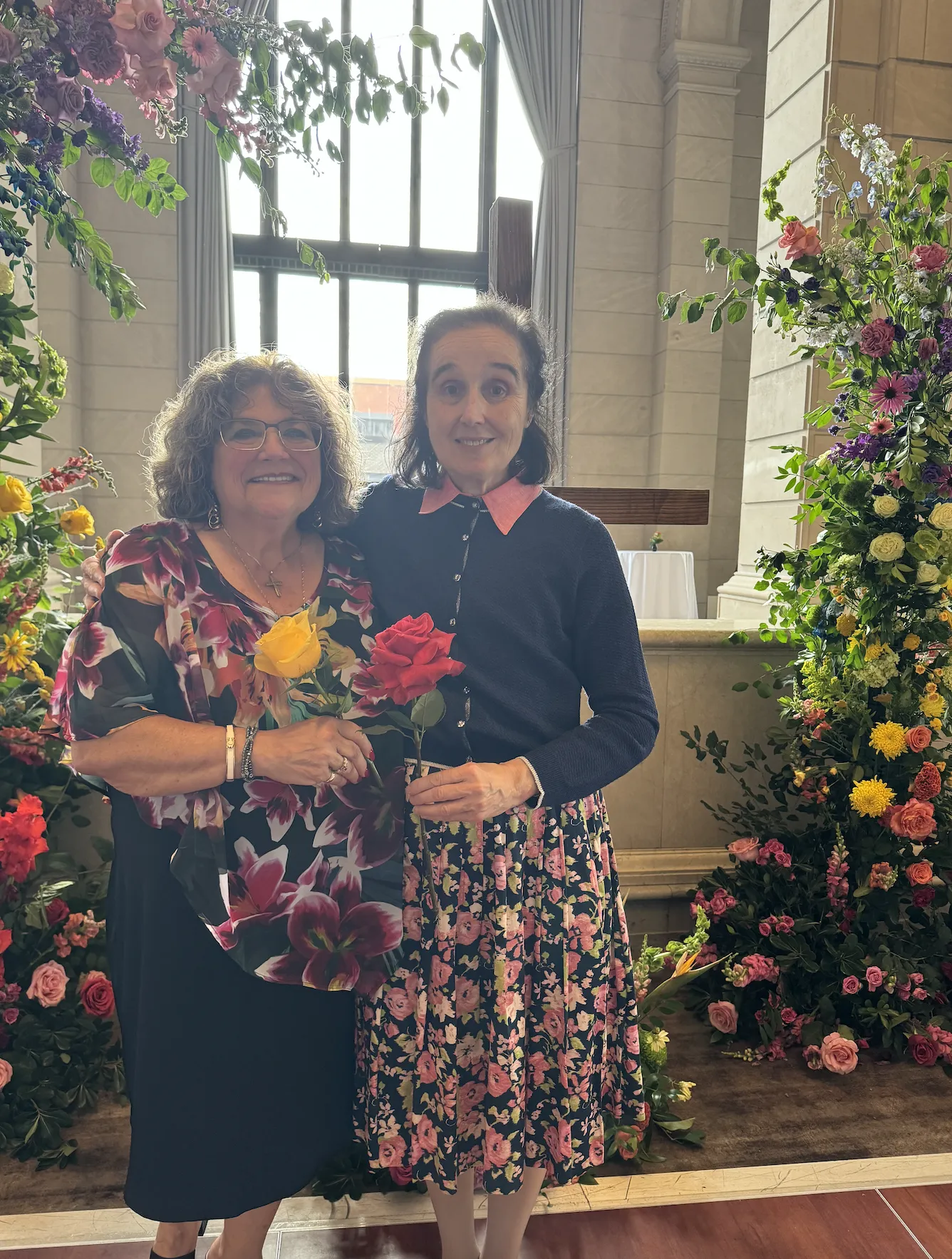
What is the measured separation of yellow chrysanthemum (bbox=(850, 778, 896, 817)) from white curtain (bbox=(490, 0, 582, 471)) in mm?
4472

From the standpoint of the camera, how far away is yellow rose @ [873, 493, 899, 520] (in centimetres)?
190

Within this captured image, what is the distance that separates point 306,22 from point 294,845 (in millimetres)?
984

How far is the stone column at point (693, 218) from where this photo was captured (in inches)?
224

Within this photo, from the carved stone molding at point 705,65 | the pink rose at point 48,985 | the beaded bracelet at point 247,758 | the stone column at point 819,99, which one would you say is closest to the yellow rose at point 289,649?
the beaded bracelet at point 247,758

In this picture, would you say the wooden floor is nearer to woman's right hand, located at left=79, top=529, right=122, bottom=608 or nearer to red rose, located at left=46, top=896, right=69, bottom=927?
red rose, located at left=46, top=896, right=69, bottom=927

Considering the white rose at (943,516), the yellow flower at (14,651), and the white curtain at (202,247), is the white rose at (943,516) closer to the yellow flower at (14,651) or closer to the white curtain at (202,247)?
the yellow flower at (14,651)

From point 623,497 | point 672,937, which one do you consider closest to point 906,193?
point 623,497

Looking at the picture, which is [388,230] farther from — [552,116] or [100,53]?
[100,53]

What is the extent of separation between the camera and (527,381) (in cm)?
126

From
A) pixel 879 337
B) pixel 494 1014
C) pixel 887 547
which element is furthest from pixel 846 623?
pixel 494 1014

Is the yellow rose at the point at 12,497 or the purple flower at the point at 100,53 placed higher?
the purple flower at the point at 100,53

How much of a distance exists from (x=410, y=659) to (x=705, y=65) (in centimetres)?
634

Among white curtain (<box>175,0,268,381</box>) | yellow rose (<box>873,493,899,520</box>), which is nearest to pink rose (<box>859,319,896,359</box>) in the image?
yellow rose (<box>873,493,899,520</box>)

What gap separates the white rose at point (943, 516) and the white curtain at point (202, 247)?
488 cm
